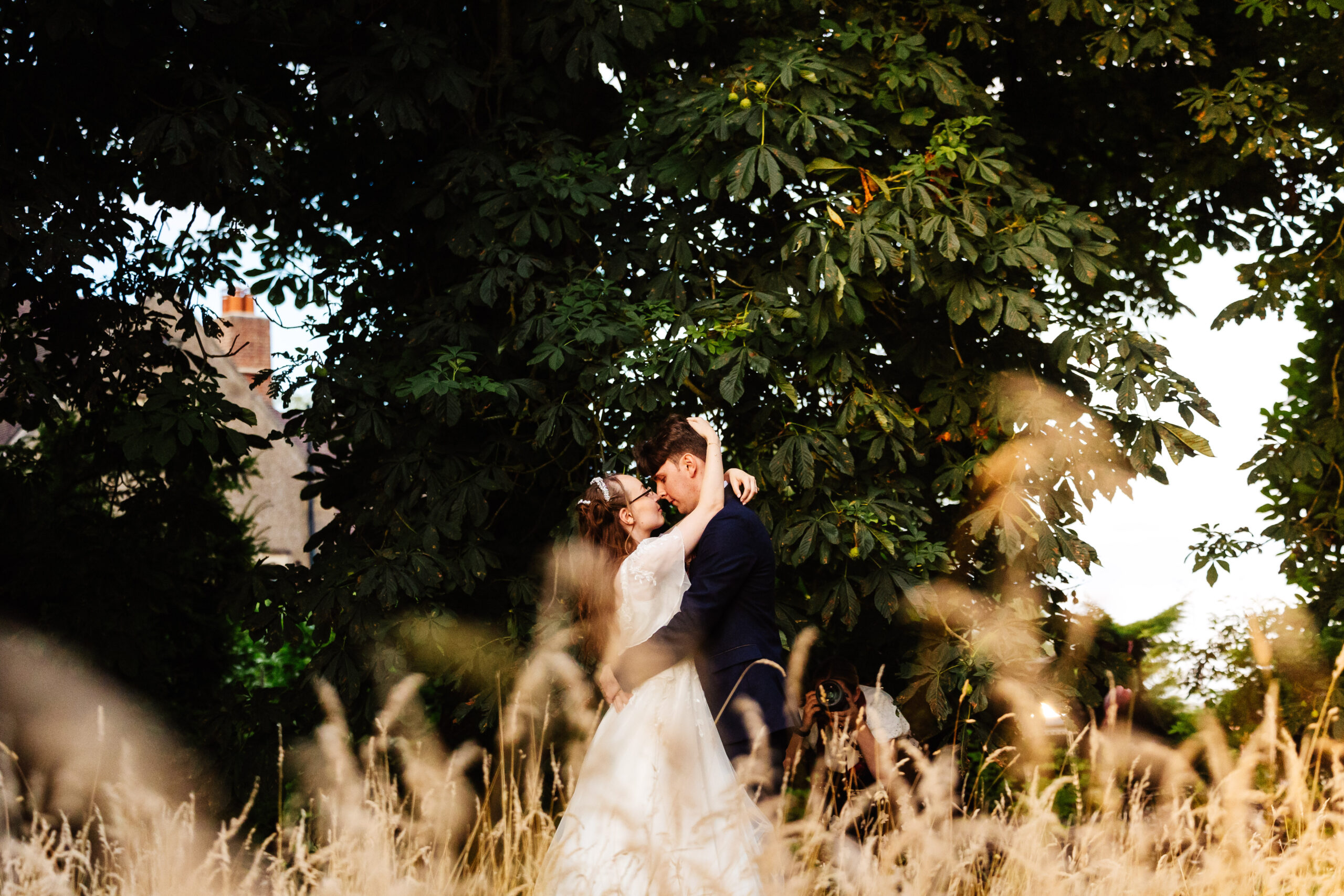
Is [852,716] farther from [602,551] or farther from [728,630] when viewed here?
[602,551]

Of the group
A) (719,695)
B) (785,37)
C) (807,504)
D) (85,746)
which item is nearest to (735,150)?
(785,37)

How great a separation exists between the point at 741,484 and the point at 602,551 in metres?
0.60

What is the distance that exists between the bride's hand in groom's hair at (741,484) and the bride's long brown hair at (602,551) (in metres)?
0.40

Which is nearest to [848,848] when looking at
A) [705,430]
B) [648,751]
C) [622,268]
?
[648,751]

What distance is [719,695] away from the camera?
10.4 feet

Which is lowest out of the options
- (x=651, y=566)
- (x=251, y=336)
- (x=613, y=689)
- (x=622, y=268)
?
(x=613, y=689)

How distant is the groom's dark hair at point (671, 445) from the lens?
11.5 feet

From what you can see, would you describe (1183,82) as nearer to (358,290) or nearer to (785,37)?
(785,37)

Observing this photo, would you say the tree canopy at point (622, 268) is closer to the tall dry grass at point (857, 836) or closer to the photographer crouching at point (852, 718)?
the photographer crouching at point (852, 718)

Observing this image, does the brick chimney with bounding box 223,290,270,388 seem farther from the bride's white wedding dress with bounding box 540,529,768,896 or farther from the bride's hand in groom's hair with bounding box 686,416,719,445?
the bride's white wedding dress with bounding box 540,529,768,896

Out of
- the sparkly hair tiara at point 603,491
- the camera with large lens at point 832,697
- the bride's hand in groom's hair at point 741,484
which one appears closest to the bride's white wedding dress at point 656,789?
the sparkly hair tiara at point 603,491

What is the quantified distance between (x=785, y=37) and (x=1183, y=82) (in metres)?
2.37

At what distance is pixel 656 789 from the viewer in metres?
2.82

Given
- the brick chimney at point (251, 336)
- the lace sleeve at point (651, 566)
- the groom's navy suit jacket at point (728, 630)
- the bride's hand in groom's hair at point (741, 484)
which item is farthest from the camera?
the brick chimney at point (251, 336)
